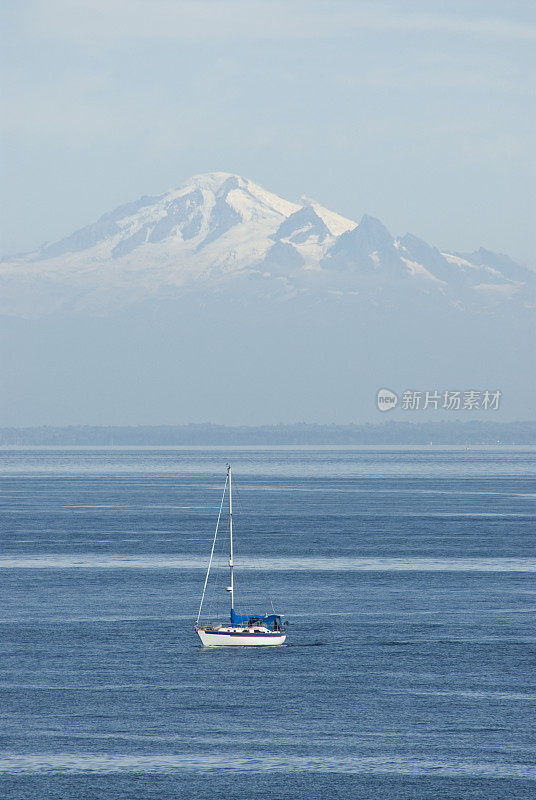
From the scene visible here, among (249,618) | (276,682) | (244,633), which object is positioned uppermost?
(249,618)

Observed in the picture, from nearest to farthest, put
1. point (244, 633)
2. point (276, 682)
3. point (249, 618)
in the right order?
point (276, 682) < point (244, 633) < point (249, 618)

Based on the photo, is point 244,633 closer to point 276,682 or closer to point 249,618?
point 249,618

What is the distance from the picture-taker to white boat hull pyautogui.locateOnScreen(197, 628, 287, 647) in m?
70.8

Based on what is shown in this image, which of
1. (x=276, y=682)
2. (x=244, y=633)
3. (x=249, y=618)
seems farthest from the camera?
(x=249, y=618)

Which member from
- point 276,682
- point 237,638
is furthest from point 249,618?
point 276,682

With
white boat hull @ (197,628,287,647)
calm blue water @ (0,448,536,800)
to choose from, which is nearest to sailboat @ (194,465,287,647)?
white boat hull @ (197,628,287,647)

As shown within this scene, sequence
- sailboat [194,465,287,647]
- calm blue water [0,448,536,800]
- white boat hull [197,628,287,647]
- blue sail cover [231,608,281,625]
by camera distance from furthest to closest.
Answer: blue sail cover [231,608,281,625] → sailboat [194,465,287,647] → white boat hull [197,628,287,647] → calm blue water [0,448,536,800]

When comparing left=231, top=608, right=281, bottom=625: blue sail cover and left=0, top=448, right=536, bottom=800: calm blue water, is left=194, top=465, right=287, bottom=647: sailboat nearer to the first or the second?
left=231, top=608, right=281, bottom=625: blue sail cover

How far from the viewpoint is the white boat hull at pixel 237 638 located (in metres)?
70.8

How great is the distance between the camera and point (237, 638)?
2830 inches

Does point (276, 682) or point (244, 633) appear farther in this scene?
point (244, 633)

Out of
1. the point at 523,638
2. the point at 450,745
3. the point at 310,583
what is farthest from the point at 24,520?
the point at 450,745

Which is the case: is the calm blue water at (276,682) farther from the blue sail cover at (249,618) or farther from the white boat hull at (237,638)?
the blue sail cover at (249,618)

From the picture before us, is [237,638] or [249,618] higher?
[249,618]
